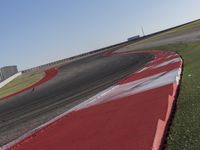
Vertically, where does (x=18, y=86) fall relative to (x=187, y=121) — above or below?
below

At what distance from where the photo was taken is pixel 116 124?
632 centimetres

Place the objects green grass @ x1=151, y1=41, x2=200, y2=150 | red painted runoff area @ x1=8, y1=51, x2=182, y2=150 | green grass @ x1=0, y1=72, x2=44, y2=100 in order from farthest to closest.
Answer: green grass @ x1=0, y1=72, x2=44, y2=100 → red painted runoff area @ x1=8, y1=51, x2=182, y2=150 → green grass @ x1=151, y1=41, x2=200, y2=150

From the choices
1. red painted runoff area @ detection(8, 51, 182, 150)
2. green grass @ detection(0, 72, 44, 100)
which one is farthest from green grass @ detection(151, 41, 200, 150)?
green grass @ detection(0, 72, 44, 100)

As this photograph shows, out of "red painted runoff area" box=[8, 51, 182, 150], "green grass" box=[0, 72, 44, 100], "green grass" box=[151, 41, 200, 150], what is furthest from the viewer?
"green grass" box=[0, 72, 44, 100]

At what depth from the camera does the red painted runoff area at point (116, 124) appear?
17.1 ft

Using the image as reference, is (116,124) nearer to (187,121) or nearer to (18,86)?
(187,121)

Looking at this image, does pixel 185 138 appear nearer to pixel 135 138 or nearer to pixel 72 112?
pixel 135 138

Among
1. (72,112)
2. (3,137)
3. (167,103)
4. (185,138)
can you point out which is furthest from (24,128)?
(185,138)

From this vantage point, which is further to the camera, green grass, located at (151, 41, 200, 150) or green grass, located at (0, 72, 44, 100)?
green grass, located at (0, 72, 44, 100)

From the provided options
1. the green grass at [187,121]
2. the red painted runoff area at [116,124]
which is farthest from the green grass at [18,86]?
the green grass at [187,121]

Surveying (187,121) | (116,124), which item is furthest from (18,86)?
(187,121)

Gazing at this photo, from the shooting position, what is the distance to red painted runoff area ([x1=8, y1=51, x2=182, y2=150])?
17.1 feet

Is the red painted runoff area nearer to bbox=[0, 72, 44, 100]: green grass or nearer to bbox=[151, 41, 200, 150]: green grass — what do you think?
bbox=[151, 41, 200, 150]: green grass

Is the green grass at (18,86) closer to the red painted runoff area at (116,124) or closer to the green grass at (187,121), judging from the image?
the red painted runoff area at (116,124)
